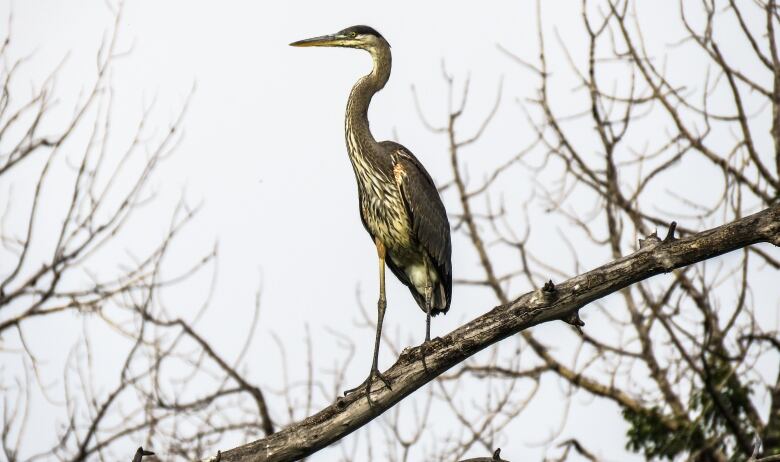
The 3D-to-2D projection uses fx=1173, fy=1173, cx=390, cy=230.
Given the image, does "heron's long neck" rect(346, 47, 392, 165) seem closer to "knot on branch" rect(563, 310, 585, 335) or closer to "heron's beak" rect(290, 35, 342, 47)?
"heron's beak" rect(290, 35, 342, 47)

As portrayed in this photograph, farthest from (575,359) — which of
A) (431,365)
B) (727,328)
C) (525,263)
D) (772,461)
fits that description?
(772,461)

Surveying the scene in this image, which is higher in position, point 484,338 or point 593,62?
point 593,62

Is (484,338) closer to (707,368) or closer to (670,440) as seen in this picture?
(707,368)

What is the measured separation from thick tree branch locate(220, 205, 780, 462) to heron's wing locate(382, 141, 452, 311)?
1987mm

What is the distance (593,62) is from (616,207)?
1.28 meters

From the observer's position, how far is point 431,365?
5.18m

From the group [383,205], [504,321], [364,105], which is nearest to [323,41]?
[364,105]

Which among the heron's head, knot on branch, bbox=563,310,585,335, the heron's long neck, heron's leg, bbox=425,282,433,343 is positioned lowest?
knot on branch, bbox=563,310,585,335

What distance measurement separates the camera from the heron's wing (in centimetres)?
731

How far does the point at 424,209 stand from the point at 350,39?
1.40 metres

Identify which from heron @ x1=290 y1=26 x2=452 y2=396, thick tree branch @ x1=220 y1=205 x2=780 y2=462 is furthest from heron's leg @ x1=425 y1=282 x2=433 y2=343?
thick tree branch @ x1=220 y1=205 x2=780 y2=462

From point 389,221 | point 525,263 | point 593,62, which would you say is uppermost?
point 593,62

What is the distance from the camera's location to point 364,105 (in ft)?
24.9

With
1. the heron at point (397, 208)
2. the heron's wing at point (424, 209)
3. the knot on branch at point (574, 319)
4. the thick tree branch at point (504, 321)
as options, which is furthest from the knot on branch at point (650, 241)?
the heron's wing at point (424, 209)
